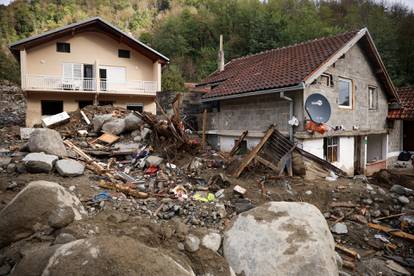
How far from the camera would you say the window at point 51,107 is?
66.1ft

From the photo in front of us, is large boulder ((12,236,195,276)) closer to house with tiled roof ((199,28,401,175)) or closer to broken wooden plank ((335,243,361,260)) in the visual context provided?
broken wooden plank ((335,243,361,260))

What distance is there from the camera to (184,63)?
125ft

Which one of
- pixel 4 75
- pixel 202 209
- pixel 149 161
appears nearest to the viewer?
pixel 202 209

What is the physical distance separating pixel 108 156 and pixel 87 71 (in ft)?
44.1

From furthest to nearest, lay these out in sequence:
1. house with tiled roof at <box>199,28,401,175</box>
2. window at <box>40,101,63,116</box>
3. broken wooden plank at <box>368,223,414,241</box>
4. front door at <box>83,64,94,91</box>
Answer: front door at <box>83,64,94,91</box>, window at <box>40,101,63,116</box>, house with tiled roof at <box>199,28,401,175</box>, broken wooden plank at <box>368,223,414,241</box>

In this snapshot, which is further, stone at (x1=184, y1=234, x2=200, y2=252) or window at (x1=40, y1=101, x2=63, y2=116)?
window at (x1=40, y1=101, x2=63, y2=116)

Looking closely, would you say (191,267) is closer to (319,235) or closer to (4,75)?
(319,235)

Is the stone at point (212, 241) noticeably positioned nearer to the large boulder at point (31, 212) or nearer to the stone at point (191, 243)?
the stone at point (191, 243)

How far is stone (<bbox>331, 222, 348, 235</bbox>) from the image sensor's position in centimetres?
702

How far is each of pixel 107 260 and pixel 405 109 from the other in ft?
A: 56.9

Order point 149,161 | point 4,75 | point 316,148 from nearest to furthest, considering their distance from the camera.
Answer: point 149,161, point 316,148, point 4,75

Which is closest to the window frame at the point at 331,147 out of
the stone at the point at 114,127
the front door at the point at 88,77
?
the stone at the point at 114,127

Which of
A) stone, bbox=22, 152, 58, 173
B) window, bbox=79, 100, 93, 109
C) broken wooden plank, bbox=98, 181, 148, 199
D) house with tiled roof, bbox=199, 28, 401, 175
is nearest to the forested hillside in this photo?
window, bbox=79, 100, 93, 109

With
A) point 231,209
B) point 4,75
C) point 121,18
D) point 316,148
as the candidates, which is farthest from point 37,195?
point 121,18
